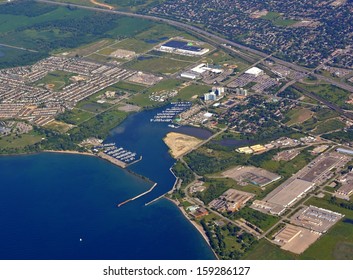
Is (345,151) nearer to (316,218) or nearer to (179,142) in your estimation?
(316,218)

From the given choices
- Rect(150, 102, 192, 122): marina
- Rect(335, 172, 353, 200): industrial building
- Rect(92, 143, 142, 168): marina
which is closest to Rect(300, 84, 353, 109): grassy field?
Rect(150, 102, 192, 122): marina

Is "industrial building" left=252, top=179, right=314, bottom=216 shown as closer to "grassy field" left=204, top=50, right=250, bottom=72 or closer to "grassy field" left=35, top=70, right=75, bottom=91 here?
"grassy field" left=204, top=50, right=250, bottom=72

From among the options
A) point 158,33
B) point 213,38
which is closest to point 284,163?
point 213,38

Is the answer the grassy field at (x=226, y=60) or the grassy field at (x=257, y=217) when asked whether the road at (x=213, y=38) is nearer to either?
the grassy field at (x=226, y=60)

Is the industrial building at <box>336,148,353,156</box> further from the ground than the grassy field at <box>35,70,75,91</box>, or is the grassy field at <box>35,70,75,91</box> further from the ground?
the industrial building at <box>336,148,353,156</box>

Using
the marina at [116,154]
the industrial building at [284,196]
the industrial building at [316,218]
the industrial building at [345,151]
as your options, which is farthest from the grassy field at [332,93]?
the marina at [116,154]

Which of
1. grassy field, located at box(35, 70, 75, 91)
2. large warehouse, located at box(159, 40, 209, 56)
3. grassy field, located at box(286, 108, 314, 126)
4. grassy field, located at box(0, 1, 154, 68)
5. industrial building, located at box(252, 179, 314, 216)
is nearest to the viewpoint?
industrial building, located at box(252, 179, 314, 216)
